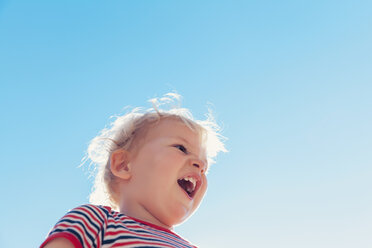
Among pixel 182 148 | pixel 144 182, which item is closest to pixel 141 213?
pixel 144 182

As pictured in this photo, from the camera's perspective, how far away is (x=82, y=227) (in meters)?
1.45

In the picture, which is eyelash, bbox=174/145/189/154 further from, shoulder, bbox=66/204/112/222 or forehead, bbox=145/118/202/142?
shoulder, bbox=66/204/112/222

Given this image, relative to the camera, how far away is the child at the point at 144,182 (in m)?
1.50

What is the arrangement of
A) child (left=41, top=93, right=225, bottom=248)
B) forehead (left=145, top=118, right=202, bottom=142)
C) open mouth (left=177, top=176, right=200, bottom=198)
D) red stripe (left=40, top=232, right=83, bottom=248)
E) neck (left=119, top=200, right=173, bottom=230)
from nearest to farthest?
red stripe (left=40, top=232, right=83, bottom=248), child (left=41, top=93, right=225, bottom=248), neck (left=119, top=200, right=173, bottom=230), open mouth (left=177, top=176, right=200, bottom=198), forehead (left=145, top=118, right=202, bottom=142)

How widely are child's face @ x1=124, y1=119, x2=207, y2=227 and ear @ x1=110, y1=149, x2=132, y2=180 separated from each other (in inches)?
1.4

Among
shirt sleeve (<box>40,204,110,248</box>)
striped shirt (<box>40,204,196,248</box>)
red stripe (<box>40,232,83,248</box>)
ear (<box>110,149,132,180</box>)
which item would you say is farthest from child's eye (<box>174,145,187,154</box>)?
red stripe (<box>40,232,83,248</box>)

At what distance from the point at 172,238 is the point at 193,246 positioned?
137 millimetres

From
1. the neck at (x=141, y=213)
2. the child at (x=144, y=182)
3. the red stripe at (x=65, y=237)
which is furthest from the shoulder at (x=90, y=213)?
the neck at (x=141, y=213)

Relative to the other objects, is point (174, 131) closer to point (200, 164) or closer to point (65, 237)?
point (200, 164)

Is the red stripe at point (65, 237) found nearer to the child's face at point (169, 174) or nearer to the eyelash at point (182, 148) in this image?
the child's face at point (169, 174)

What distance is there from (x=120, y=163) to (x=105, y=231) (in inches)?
24.2

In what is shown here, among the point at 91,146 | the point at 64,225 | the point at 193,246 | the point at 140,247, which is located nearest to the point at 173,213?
the point at 193,246

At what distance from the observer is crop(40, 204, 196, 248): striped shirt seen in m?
1.41

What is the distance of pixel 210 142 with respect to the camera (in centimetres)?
236
